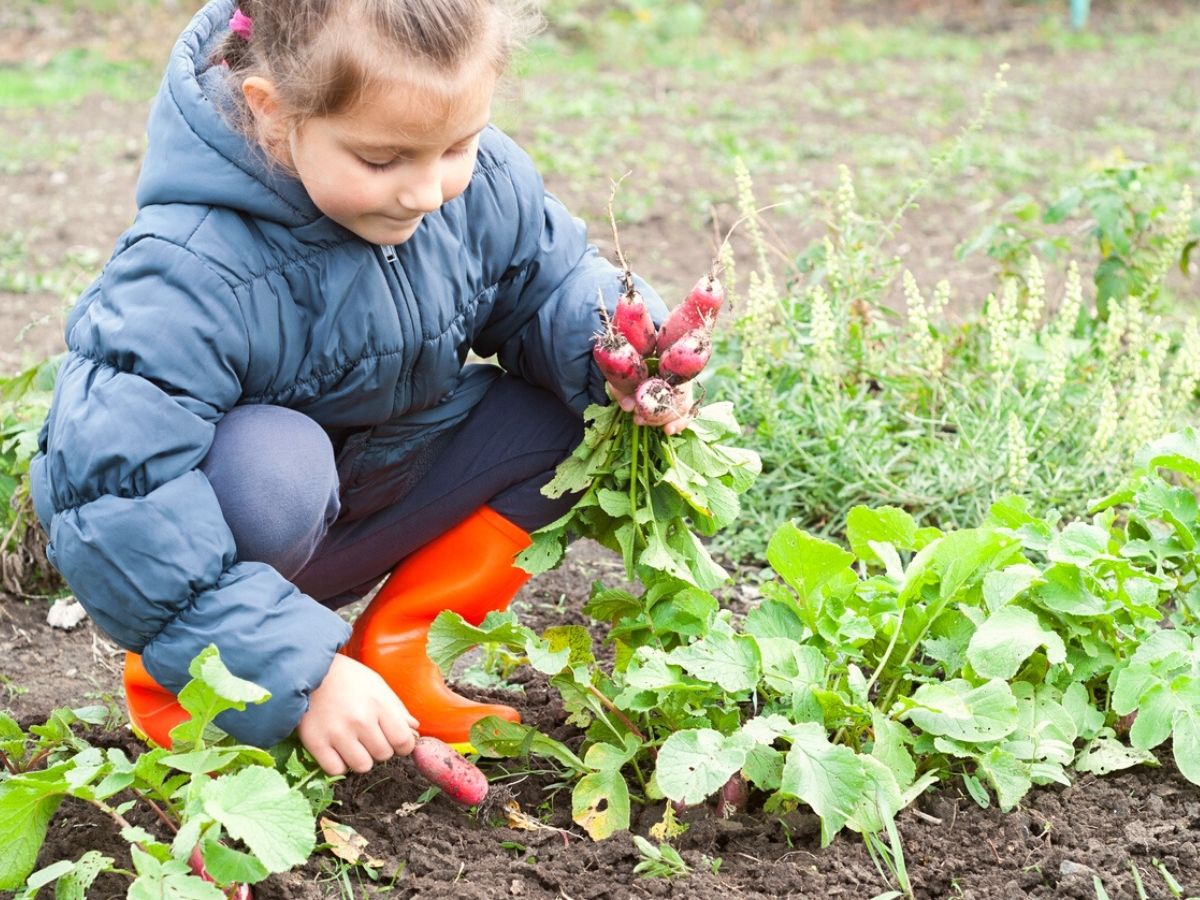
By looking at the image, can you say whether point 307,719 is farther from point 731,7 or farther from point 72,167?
point 731,7

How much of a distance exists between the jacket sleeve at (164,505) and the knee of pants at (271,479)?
0.05 meters

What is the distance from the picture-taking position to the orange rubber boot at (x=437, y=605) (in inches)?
86.0

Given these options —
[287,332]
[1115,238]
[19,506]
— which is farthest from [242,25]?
[1115,238]

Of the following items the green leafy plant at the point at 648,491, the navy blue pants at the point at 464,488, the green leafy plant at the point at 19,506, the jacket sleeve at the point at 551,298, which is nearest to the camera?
the green leafy plant at the point at 648,491

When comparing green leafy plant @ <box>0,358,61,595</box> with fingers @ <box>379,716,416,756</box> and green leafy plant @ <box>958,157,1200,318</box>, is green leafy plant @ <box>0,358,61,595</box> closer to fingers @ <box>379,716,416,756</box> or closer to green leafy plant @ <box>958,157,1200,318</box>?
fingers @ <box>379,716,416,756</box>

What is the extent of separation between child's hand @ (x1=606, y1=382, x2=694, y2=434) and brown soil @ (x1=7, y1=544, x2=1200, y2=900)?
533 millimetres

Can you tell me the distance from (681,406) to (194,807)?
2.57ft

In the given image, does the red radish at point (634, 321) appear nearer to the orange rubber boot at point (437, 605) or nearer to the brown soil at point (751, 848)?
the orange rubber boot at point (437, 605)

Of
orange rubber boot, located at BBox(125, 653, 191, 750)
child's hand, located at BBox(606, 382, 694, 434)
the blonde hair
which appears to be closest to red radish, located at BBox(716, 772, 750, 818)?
child's hand, located at BBox(606, 382, 694, 434)

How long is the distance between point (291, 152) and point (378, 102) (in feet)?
0.59

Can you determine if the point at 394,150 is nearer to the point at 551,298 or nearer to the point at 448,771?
the point at 551,298

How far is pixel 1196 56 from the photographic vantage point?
26.2 feet

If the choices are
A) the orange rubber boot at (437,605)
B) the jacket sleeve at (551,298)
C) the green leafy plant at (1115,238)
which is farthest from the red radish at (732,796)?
the green leafy plant at (1115,238)

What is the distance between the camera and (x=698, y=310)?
183 centimetres
